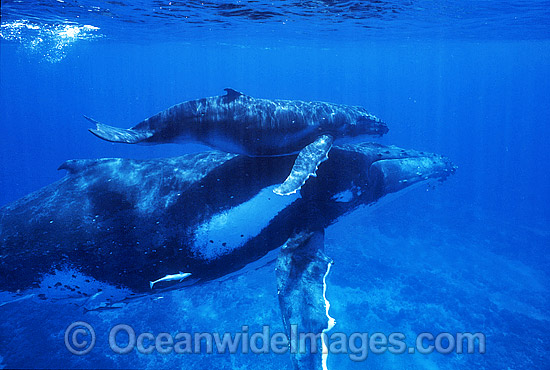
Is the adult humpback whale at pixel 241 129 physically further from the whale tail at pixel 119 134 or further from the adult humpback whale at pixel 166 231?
the adult humpback whale at pixel 166 231

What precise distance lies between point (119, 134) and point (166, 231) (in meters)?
1.94

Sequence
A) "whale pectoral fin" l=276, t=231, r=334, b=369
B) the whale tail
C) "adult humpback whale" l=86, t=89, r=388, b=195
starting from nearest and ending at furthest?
1. "whale pectoral fin" l=276, t=231, r=334, b=369
2. the whale tail
3. "adult humpback whale" l=86, t=89, r=388, b=195

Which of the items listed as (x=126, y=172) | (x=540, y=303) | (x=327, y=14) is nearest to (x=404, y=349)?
(x=540, y=303)

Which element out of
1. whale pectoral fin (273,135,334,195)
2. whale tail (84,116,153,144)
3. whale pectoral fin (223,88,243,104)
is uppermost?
whale pectoral fin (223,88,243,104)

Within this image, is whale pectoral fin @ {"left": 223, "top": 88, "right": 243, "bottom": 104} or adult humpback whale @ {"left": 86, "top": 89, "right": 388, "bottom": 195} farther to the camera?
whale pectoral fin @ {"left": 223, "top": 88, "right": 243, "bottom": 104}

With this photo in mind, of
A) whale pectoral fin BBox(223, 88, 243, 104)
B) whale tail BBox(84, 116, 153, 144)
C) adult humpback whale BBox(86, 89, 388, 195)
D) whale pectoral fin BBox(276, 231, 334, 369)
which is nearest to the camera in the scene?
whale pectoral fin BBox(276, 231, 334, 369)

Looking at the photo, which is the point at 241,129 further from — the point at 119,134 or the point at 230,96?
the point at 119,134

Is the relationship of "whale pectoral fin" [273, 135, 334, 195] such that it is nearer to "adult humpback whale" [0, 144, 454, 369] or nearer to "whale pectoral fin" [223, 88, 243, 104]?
"adult humpback whale" [0, 144, 454, 369]

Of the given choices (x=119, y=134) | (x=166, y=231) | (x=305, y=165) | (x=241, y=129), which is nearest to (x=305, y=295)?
(x=305, y=165)

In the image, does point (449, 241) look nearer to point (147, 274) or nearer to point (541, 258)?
point (541, 258)

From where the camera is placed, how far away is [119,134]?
5.42 meters

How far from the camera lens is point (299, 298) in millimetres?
4984

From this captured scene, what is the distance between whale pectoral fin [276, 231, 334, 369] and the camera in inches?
181

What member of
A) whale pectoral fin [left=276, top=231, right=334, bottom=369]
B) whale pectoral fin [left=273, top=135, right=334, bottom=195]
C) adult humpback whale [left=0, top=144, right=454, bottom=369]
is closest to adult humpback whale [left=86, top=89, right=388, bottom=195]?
whale pectoral fin [left=273, top=135, right=334, bottom=195]
